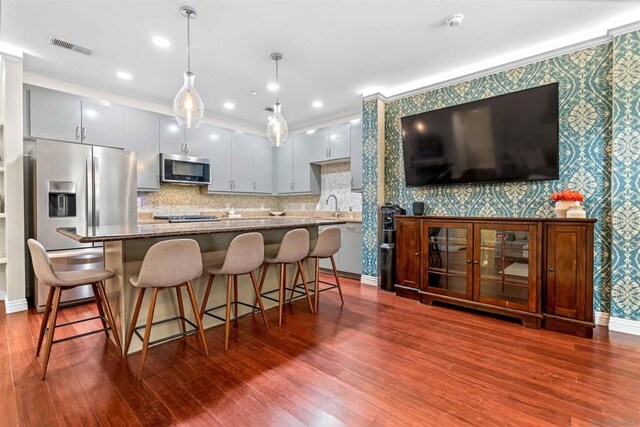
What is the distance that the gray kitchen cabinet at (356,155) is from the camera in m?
4.64

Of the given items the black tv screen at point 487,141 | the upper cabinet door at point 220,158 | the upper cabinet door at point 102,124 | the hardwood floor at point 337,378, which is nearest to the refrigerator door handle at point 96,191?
the upper cabinet door at point 102,124

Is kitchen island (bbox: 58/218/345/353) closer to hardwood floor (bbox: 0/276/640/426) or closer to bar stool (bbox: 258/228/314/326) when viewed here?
bar stool (bbox: 258/228/314/326)

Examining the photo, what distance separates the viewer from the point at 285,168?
19.5 feet

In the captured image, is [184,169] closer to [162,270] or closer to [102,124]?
[102,124]

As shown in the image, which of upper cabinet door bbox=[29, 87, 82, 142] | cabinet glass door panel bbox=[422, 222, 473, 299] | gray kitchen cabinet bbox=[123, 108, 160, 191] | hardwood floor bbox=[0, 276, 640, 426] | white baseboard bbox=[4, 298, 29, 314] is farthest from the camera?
gray kitchen cabinet bbox=[123, 108, 160, 191]

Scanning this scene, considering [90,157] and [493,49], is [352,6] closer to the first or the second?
[493,49]

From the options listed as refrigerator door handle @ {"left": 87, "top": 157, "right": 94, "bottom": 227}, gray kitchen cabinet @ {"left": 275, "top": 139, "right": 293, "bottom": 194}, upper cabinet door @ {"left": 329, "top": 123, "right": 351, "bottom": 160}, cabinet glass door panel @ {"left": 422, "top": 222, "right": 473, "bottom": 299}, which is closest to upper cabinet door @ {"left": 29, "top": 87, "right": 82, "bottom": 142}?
refrigerator door handle @ {"left": 87, "top": 157, "right": 94, "bottom": 227}

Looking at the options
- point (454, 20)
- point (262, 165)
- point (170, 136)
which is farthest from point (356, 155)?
point (170, 136)

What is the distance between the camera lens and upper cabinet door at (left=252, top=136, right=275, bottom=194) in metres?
5.78

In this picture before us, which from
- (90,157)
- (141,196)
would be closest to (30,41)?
(90,157)

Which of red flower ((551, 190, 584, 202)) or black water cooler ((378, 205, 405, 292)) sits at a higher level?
red flower ((551, 190, 584, 202))

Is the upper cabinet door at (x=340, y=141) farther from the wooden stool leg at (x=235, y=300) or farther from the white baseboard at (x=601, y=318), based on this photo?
the white baseboard at (x=601, y=318)

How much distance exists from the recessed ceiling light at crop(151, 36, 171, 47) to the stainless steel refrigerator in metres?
1.44

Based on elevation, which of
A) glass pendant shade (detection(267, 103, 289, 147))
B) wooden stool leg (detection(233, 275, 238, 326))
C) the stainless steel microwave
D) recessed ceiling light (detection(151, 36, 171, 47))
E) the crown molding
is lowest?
wooden stool leg (detection(233, 275, 238, 326))
